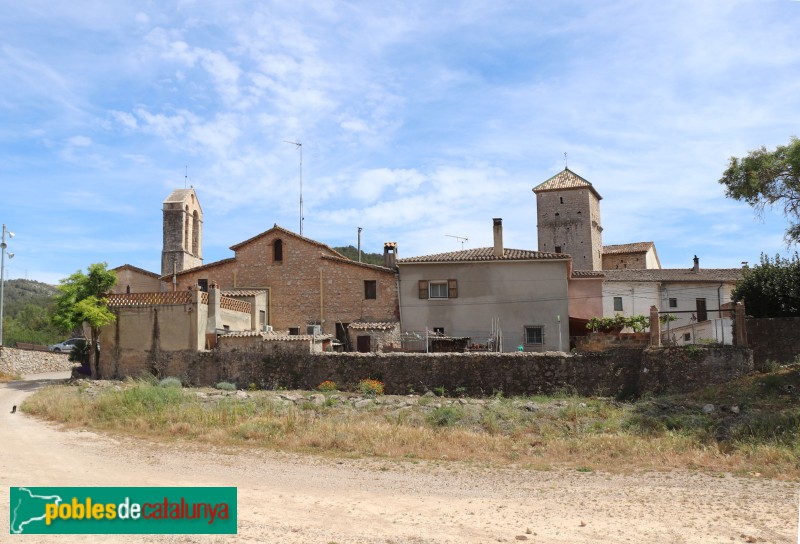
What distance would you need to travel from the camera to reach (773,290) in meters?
26.4

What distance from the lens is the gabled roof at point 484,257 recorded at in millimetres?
33625

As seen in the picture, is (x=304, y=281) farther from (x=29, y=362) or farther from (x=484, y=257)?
(x=29, y=362)

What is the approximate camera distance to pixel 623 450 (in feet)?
49.9

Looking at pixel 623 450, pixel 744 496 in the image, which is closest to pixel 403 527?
pixel 744 496

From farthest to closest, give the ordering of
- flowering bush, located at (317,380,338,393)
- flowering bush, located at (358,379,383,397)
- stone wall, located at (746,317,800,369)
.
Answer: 1. flowering bush, located at (317,380,338,393)
2. flowering bush, located at (358,379,383,397)
3. stone wall, located at (746,317,800,369)

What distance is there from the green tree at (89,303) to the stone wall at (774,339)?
25.9 metres

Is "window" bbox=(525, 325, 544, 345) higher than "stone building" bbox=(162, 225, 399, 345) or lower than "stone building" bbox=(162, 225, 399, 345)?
lower

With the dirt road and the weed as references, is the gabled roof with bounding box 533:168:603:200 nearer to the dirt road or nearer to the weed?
the weed

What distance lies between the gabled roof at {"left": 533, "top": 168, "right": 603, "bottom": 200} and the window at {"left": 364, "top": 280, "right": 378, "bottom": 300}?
3182cm

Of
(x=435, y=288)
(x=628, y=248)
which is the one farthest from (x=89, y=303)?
(x=628, y=248)

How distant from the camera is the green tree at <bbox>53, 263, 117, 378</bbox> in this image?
94.4ft

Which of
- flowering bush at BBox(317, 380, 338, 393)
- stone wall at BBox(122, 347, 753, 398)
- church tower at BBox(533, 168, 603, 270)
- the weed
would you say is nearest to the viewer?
the weed

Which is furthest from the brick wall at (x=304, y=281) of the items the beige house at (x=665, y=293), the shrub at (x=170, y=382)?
the beige house at (x=665, y=293)

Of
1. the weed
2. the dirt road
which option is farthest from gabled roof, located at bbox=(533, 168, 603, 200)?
the dirt road
